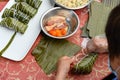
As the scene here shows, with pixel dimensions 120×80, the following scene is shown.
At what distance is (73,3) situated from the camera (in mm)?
1286

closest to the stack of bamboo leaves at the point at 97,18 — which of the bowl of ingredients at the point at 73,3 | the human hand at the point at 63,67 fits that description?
the bowl of ingredients at the point at 73,3

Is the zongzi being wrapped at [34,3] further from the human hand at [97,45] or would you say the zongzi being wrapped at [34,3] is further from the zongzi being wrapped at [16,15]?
the human hand at [97,45]

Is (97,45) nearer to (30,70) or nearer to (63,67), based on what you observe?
(63,67)

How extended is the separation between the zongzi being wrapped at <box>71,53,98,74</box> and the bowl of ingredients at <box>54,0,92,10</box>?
0.26m

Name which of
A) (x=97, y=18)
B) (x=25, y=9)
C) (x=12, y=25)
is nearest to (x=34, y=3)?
(x=25, y=9)

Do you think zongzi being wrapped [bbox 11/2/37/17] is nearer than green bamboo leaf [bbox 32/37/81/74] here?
No

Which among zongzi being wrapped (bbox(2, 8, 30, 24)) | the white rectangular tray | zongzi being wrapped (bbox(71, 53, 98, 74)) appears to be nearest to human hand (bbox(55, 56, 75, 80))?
zongzi being wrapped (bbox(71, 53, 98, 74))

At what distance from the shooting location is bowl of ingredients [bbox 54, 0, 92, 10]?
1270 millimetres

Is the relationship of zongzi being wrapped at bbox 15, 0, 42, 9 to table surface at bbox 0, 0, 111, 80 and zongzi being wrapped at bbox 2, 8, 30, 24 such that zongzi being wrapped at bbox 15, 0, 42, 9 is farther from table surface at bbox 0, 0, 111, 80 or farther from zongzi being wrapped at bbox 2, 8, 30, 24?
table surface at bbox 0, 0, 111, 80

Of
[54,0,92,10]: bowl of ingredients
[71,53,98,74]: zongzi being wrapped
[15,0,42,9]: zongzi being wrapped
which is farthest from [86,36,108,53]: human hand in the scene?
[15,0,42,9]: zongzi being wrapped

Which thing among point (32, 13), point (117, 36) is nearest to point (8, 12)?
point (32, 13)

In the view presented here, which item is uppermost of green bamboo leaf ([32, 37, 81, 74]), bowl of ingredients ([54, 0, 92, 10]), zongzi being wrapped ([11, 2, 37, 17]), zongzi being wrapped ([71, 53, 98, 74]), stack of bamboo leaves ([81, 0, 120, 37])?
zongzi being wrapped ([11, 2, 37, 17])

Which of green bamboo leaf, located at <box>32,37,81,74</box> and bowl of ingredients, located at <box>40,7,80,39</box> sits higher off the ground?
bowl of ingredients, located at <box>40,7,80,39</box>

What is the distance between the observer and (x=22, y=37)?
1.20m
